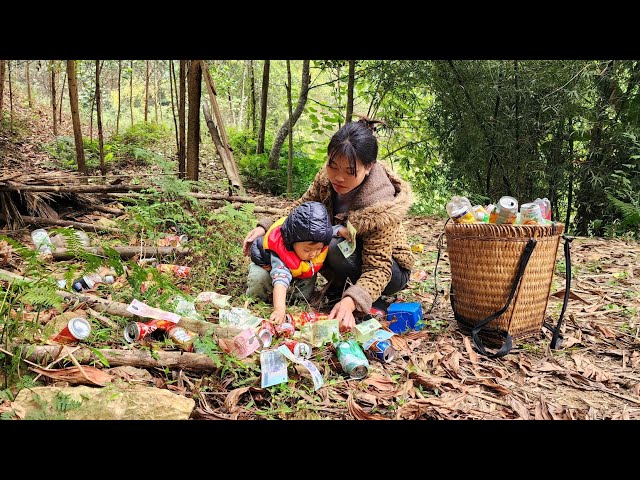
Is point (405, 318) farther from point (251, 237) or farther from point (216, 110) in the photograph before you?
point (216, 110)

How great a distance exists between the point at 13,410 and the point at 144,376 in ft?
1.54

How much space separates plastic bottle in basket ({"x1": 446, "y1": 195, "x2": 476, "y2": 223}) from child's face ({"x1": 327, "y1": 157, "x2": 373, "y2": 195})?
477mm

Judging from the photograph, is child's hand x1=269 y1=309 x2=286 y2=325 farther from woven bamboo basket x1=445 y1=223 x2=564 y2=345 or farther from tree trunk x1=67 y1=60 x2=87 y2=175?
tree trunk x1=67 y1=60 x2=87 y2=175

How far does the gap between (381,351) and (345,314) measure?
26cm

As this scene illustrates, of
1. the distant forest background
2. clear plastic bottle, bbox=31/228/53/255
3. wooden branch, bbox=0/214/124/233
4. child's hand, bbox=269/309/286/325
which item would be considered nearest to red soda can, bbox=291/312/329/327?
child's hand, bbox=269/309/286/325

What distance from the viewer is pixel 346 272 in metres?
2.99

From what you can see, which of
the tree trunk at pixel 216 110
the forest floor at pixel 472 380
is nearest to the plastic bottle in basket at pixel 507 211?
the forest floor at pixel 472 380

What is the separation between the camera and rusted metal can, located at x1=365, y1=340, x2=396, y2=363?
7.89 ft

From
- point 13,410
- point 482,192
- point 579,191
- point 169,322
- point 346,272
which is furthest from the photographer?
point 482,192

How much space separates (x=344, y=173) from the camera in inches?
106

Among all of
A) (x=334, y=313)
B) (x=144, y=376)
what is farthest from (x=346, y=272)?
(x=144, y=376)

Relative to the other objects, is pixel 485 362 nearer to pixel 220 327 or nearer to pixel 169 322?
pixel 220 327

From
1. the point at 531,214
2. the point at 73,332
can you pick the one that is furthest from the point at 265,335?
the point at 531,214

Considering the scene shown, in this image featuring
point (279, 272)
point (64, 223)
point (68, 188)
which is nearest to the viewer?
point (279, 272)
